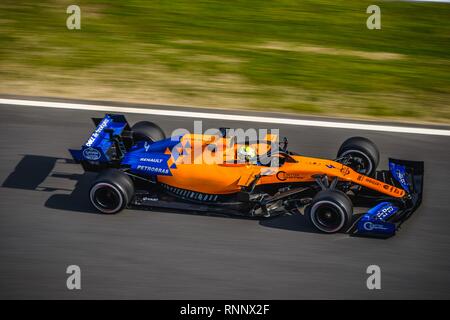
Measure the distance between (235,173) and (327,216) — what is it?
133 centimetres

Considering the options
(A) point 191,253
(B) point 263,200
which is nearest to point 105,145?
(A) point 191,253

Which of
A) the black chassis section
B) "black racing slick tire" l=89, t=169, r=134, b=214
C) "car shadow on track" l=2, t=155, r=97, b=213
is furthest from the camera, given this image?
"car shadow on track" l=2, t=155, r=97, b=213

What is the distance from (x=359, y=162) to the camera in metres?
9.62

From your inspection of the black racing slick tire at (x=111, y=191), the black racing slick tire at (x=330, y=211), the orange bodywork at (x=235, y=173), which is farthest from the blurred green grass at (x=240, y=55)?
the black racing slick tire at (x=330, y=211)

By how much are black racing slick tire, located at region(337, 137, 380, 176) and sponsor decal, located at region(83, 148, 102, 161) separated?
11.2 ft

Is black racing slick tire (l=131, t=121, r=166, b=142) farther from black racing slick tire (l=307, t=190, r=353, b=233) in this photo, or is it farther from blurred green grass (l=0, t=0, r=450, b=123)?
black racing slick tire (l=307, t=190, r=353, b=233)

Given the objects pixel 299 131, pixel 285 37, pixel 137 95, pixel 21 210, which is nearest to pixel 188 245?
pixel 21 210

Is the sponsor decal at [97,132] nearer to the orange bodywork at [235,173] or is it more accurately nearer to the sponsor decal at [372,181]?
the orange bodywork at [235,173]

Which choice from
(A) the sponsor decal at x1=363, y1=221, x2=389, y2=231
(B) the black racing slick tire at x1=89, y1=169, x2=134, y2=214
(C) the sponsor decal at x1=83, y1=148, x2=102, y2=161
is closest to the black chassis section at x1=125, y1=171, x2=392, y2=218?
(B) the black racing slick tire at x1=89, y1=169, x2=134, y2=214

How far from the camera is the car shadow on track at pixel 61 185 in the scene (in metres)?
8.92

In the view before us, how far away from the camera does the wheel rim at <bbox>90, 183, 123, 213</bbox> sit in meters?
8.75

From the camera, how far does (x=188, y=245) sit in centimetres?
852

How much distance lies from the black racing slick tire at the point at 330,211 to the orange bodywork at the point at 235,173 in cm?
54
